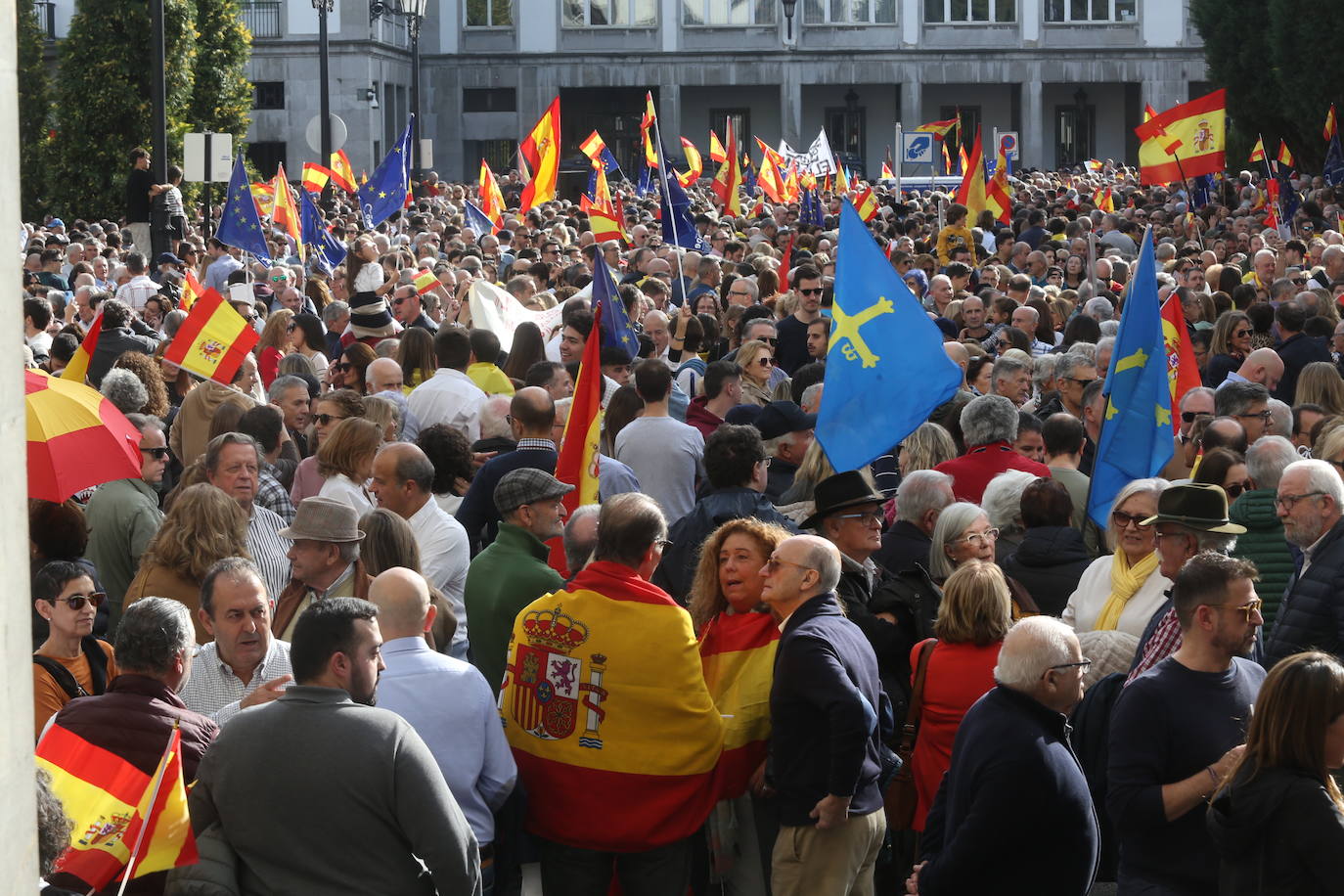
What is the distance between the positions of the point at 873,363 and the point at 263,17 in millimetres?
45742

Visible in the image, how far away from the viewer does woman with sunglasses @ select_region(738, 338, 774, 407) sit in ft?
31.9

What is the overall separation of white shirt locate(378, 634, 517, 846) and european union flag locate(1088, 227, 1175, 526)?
10.8 ft

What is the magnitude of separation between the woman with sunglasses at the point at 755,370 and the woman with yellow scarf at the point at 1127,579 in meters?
3.76

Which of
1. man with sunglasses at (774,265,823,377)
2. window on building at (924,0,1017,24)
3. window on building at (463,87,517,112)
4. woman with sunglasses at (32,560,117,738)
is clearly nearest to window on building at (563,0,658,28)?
window on building at (463,87,517,112)

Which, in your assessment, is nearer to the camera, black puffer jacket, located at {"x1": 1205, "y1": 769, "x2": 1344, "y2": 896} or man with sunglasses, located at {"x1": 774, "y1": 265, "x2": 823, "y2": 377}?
black puffer jacket, located at {"x1": 1205, "y1": 769, "x2": 1344, "y2": 896}

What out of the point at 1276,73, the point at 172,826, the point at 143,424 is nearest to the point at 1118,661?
the point at 172,826

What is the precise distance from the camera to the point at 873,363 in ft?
25.3

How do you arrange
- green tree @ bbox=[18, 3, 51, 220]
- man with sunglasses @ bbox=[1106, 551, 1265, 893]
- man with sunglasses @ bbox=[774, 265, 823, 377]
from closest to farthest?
1. man with sunglasses @ bbox=[1106, 551, 1265, 893]
2. man with sunglasses @ bbox=[774, 265, 823, 377]
3. green tree @ bbox=[18, 3, 51, 220]

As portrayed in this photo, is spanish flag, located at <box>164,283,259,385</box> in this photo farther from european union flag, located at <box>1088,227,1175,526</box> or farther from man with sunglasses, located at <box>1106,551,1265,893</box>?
man with sunglasses, located at <box>1106,551,1265,893</box>

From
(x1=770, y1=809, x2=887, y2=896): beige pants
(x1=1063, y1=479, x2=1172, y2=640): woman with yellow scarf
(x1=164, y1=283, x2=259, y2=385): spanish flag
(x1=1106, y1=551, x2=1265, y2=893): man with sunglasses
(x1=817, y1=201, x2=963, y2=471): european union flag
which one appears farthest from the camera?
(x1=164, y1=283, x2=259, y2=385): spanish flag

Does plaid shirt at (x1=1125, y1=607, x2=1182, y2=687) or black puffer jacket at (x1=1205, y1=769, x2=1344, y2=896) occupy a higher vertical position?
plaid shirt at (x1=1125, y1=607, x2=1182, y2=687)

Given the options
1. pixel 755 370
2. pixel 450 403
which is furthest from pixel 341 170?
pixel 450 403

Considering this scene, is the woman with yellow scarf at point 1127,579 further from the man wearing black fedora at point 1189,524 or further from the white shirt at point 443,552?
the white shirt at point 443,552

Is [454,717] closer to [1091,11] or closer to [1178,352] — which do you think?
[1178,352]
